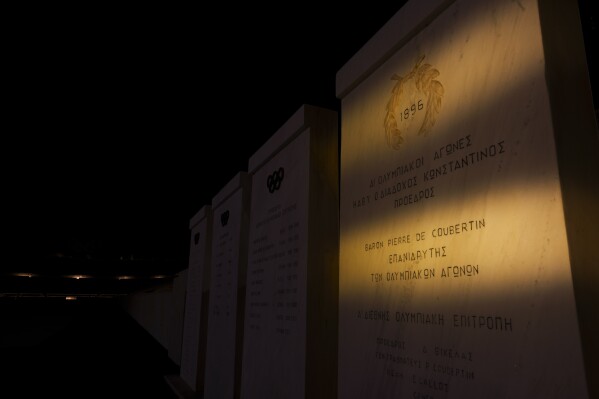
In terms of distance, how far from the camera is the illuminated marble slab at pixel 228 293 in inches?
138

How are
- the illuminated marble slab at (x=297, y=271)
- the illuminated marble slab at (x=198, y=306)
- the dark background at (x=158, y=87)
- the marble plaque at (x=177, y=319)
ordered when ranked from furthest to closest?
the marble plaque at (x=177, y=319) < the illuminated marble slab at (x=198, y=306) < the dark background at (x=158, y=87) < the illuminated marble slab at (x=297, y=271)

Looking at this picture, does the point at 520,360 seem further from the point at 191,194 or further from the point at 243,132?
the point at 191,194

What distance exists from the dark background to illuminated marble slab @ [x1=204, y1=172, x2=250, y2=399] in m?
1.08

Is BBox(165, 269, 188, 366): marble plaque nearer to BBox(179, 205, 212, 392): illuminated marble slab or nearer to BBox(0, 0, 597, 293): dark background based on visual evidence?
BBox(179, 205, 212, 392): illuminated marble slab

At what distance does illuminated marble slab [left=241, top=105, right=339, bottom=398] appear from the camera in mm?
2309

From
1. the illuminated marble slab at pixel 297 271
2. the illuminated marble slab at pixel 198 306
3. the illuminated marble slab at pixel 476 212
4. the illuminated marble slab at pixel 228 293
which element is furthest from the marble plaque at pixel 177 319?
the illuminated marble slab at pixel 476 212

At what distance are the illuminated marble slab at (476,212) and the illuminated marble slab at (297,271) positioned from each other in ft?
1.20

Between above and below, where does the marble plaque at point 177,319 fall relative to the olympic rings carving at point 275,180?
below

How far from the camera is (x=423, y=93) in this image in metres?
1.64

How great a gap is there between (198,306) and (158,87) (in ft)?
8.18


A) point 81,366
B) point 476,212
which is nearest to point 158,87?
point 476,212

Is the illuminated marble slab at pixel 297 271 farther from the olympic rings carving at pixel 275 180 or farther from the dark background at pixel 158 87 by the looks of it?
the dark background at pixel 158 87

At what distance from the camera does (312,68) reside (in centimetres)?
390

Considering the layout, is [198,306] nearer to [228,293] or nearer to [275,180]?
[228,293]
